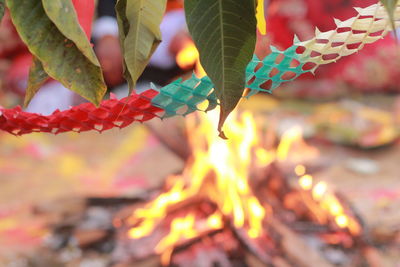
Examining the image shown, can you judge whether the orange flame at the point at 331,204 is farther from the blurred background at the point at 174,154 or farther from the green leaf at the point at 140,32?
the green leaf at the point at 140,32

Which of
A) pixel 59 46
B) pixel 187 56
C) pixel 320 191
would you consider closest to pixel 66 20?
pixel 59 46

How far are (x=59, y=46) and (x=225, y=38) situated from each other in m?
0.13

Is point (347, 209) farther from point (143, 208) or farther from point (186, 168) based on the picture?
point (143, 208)

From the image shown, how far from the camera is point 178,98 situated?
0.65 meters

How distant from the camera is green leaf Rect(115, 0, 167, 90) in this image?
390 mm

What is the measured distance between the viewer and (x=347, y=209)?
1.54 meters

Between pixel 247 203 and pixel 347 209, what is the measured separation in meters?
0.30

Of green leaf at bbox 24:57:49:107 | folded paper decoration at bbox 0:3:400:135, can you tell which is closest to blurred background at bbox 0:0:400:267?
folded paper decoration at bbox 0:3:400:135

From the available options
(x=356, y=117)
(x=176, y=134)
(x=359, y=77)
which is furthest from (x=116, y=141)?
(x=359, y=77)

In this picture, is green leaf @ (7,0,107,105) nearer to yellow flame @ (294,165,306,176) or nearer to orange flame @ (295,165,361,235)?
orange flame @ (295,165,361,235)

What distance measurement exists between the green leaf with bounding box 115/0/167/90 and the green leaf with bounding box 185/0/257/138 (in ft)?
0.08

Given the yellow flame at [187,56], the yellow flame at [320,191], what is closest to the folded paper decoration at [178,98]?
the yellow flame at [320,191]

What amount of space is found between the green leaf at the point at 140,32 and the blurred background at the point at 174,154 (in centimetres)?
51

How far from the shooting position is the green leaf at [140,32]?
1.28ft
